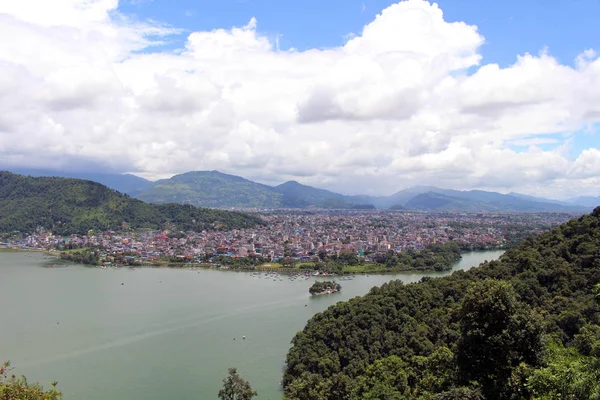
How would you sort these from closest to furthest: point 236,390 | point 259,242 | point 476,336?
point 476,336 → point 236,390 → point 259,242

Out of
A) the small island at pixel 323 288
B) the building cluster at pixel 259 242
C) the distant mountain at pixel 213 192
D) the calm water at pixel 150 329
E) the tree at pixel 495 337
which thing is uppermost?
the distant mountain at pixel 213 192

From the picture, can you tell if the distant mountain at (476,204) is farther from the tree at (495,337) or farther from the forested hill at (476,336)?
the tree at (495,337)

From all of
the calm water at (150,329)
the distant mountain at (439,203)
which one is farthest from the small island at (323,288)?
the distant mountain at (439,203)

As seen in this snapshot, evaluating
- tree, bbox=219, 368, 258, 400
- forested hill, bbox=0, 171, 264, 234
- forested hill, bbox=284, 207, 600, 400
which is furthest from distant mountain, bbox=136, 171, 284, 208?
tree, bbox=219, 368, 258, 400

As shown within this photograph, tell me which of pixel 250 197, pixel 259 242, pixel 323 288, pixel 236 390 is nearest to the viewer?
pixel 236 390

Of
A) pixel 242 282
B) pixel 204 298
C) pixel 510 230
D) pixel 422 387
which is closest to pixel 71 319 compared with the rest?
pixel 204 298

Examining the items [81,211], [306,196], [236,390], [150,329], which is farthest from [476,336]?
[306,196]

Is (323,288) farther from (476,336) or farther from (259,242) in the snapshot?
(259,242)
